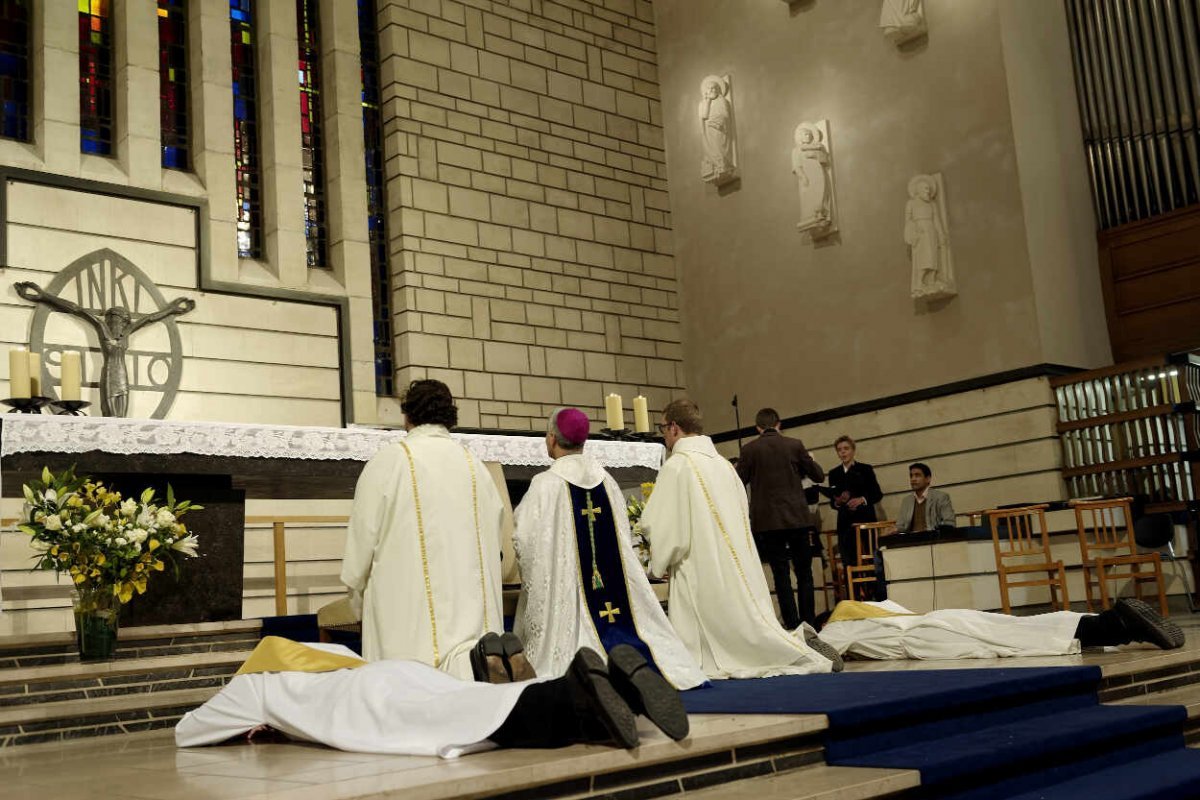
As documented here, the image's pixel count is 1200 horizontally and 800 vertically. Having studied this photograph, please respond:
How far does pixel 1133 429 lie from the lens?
1039 centimetres

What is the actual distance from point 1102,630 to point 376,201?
27.3ft

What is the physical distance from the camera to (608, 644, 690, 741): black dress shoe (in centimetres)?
324

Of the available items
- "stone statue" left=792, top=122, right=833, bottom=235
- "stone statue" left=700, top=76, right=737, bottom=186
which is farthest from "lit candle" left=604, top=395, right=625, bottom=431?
"stone statue" left=700, top=76, right=737, bottom=186

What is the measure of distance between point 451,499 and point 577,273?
26.9 feet

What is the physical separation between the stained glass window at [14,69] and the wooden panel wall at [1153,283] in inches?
379

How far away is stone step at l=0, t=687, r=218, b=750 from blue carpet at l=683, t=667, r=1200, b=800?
2379 millimetres

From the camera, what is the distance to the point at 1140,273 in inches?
438

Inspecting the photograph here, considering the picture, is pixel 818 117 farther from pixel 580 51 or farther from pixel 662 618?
pixel 662 618

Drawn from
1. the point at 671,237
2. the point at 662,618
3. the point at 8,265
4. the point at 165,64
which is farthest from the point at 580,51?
the point at 662,618

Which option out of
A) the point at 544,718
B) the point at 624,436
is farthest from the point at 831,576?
the point at 544,718

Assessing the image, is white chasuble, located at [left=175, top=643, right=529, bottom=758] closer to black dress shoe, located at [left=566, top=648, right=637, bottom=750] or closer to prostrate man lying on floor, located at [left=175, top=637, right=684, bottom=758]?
prostrate man lying on floor, located at [left=175, top=637, right=684, bottom=758]

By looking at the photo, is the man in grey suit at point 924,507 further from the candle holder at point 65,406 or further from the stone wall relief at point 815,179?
the candle holder at point 65,406

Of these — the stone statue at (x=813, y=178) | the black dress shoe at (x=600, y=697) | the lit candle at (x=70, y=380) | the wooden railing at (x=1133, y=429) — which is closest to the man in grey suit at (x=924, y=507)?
the wooden railing at (x=1133, y=429)

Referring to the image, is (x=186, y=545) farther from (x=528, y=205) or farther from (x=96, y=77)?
(x=528, y=205)
